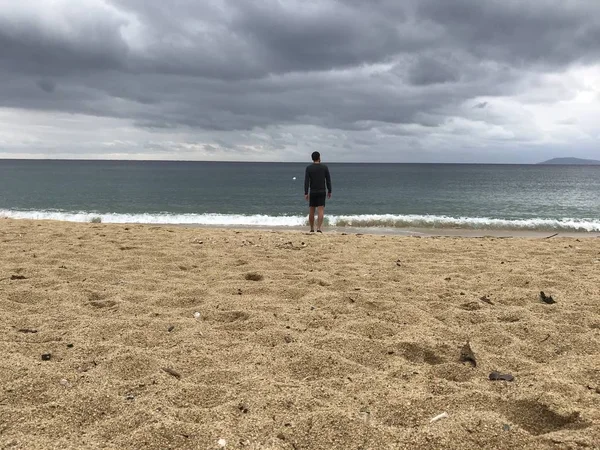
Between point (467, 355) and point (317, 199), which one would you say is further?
point (317, 199)

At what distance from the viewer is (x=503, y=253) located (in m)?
7.31

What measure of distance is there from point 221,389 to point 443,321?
7.22 ft

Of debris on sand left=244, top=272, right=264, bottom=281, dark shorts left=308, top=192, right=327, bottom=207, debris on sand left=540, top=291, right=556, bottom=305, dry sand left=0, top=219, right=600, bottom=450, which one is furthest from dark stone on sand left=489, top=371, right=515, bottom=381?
dark shorts left=308, top=192, right=327, bottom=207

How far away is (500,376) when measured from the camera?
113 inches

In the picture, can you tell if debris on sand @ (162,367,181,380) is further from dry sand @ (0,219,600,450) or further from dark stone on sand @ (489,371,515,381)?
dark stone on sand @ (489,371,515,381)

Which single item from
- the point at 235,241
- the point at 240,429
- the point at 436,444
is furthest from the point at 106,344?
the point at 235,241

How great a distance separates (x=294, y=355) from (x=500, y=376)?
141 centimetres

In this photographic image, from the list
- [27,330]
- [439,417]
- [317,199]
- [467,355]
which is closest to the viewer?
[439,417]

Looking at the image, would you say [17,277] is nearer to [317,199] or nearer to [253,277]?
[253,277]

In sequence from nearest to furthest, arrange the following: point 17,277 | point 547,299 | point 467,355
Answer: point 467,355, point 547,299, point 17,277

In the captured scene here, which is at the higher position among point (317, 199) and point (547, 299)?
point (317, 199)

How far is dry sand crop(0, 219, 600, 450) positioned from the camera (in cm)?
225

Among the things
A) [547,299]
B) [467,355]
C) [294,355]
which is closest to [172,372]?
[294,355]

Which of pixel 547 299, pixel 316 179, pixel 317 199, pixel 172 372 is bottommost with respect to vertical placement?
Answer: pixel 172 372
